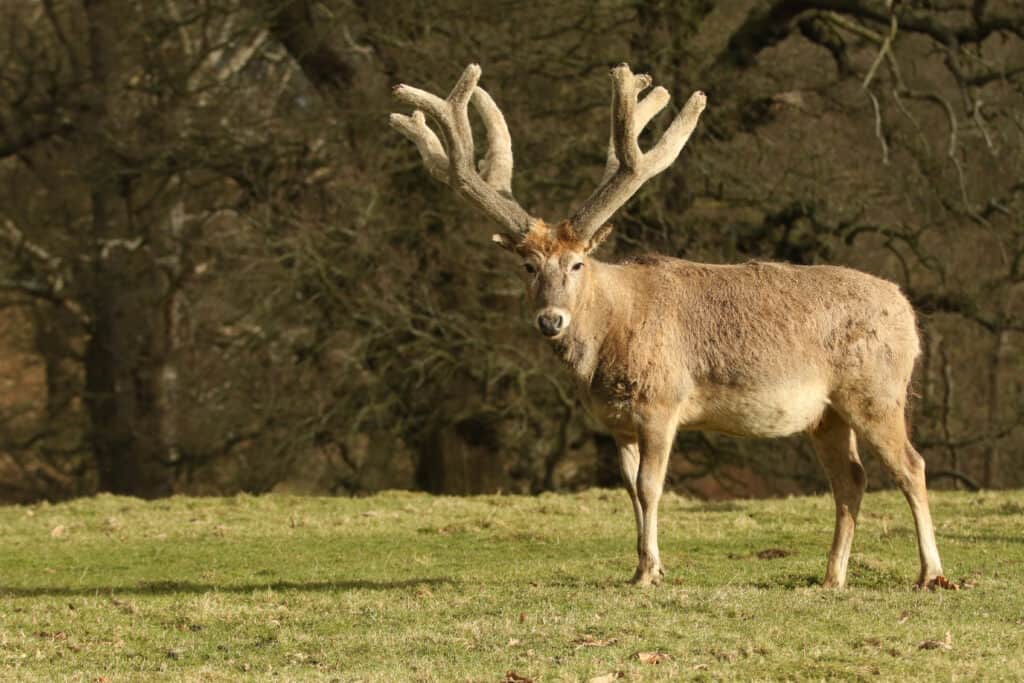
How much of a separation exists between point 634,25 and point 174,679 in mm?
17157

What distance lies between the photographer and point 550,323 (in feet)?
36.8

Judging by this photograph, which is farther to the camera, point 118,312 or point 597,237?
point 118,312

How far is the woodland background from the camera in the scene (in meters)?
23.5

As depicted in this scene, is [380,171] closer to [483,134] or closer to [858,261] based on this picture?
[483,134]

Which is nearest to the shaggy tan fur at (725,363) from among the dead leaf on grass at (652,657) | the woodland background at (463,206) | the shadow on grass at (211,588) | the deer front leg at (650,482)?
the deer front leg at (650,482)

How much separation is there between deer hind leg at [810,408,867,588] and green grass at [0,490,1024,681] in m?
0.51

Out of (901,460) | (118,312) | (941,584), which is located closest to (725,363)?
(901,460)

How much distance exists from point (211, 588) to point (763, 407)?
14.8 ft

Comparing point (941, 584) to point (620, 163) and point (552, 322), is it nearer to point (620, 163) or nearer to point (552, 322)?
point (552, 322)

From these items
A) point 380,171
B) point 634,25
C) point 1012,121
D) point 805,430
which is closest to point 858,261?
point 1012,121

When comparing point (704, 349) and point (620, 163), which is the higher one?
point (620, 163)

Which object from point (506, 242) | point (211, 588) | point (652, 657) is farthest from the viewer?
point (211, 588)

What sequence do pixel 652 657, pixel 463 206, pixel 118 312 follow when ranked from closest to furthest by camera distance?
pixel 652 657
pixel 463 206
pixel 118 312

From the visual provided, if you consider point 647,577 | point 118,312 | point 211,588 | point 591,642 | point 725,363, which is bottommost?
point 211,588
